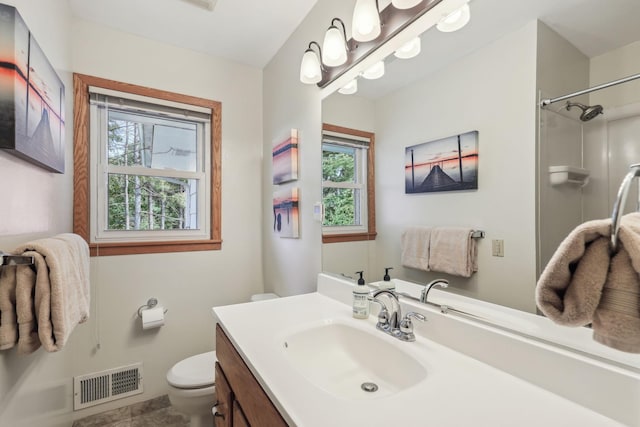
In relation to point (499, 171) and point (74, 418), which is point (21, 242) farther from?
point (499, 171)

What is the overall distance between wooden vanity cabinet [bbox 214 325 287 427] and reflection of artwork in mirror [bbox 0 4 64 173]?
3.12 ft

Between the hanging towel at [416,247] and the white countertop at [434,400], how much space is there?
0.27m

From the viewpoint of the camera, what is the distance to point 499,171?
2.71 ft

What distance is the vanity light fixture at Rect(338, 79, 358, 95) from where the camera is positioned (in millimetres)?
1371

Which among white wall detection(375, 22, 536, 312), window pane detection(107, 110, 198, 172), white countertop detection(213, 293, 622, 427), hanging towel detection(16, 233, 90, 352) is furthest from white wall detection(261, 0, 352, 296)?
hanging towel detection(16, 233, 90, 352)

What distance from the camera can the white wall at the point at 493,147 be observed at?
77 cm

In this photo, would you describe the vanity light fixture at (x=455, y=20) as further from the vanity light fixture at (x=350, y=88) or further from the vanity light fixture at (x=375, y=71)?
the vanity light fixture at (x=350, y=88)

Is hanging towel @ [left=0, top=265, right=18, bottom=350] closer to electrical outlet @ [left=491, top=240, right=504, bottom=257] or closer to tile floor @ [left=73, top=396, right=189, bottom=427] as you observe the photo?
tile floor @ [left=73, top=396, right=189, bottom=427]

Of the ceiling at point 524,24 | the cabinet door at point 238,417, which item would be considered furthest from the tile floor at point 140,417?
the ceiling at point 524,24

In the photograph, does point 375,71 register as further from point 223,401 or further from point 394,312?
point 223,401

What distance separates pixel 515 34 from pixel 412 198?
0.55m

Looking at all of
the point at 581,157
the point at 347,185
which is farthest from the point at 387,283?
the point at 581,157

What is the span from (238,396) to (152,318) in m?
1.20

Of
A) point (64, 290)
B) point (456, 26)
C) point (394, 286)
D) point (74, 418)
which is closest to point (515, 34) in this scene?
point (456, 26)
